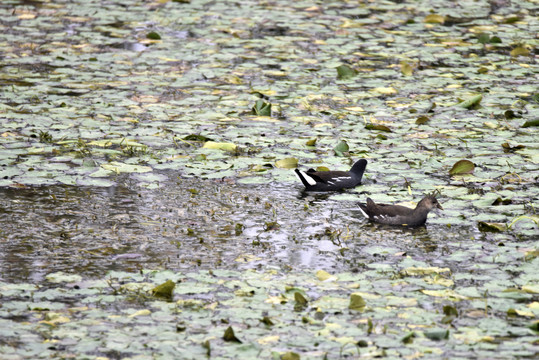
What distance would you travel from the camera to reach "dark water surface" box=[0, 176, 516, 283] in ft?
19.4

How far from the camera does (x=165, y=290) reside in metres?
5.30

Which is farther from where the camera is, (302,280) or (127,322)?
(302,280)

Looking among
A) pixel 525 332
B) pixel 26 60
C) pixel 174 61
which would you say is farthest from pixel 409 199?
pixel 26 60

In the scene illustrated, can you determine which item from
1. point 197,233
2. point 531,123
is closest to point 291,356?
point 197,233

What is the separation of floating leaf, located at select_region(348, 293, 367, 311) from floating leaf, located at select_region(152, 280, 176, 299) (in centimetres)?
113

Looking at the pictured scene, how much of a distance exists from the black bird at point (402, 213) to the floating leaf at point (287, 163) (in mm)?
1331

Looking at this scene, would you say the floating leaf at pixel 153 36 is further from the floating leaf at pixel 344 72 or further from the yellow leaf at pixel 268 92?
the floating leaf at pixel 344 72

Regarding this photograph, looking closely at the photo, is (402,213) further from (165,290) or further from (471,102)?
(471,102)

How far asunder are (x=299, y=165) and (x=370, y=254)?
6.68 ft

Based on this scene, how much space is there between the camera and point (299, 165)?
313 inches

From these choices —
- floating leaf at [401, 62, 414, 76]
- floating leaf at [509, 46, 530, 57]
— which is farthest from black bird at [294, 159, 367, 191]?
floating leaf at [509, 46, 530, 57]

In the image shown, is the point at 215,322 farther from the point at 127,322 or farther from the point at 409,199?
the point at 409,199

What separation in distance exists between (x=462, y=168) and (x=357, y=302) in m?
2.85

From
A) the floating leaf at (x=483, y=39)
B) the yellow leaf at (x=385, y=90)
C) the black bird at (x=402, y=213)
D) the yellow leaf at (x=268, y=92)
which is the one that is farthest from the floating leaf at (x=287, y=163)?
the floating leaf at (x=483, y=39)
